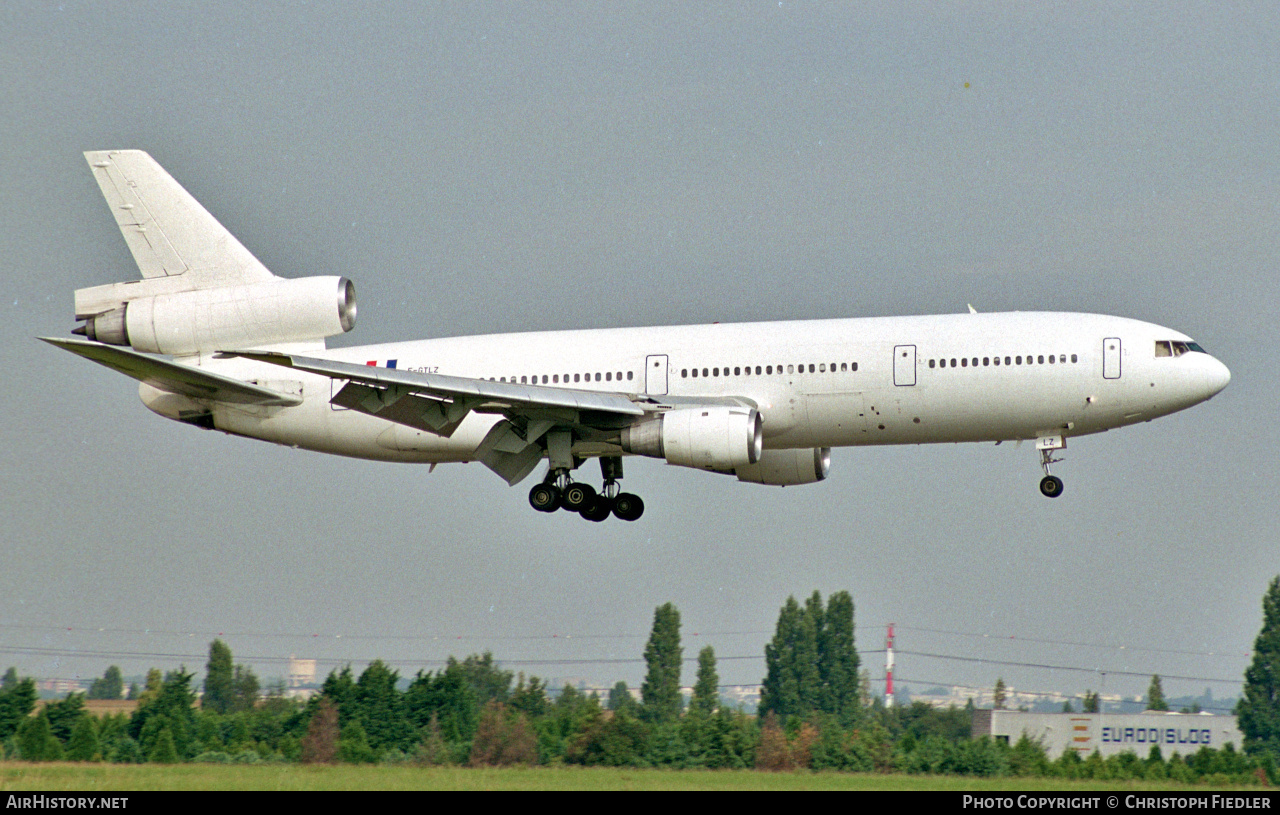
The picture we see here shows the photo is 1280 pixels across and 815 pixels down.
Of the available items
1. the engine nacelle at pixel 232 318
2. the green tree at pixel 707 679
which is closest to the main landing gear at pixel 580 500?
the engine nacelle at pixel 232 318

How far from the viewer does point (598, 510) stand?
41875mm

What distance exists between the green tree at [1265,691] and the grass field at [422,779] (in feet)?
159

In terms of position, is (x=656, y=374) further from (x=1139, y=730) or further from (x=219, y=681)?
(x=1139, y=730)

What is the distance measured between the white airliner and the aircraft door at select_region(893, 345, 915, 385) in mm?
37

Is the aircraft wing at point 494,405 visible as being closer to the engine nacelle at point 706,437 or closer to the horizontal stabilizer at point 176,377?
the engine nacelle at point 706,437

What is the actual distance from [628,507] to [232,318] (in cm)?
1265

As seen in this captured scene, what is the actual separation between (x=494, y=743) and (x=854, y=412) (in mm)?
15357

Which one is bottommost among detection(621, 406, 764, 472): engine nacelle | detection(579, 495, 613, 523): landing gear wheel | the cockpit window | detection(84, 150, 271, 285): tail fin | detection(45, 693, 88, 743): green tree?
detection(45, 693, 88, 743): green tree

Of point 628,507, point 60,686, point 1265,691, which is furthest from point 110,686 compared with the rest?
point 1265,691

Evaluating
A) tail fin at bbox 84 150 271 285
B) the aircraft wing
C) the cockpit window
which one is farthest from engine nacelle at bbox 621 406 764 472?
tail fin at bbox 84 150 271 285

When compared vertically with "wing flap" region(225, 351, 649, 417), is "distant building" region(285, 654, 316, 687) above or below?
below

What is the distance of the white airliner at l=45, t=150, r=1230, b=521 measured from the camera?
121 feet

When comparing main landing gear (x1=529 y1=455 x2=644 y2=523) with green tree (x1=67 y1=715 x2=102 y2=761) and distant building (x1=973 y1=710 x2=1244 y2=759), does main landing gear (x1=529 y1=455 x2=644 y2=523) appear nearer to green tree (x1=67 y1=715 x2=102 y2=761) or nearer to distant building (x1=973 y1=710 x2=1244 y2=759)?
green tree (x1=67 y1=715 x2=102 y2=761)
